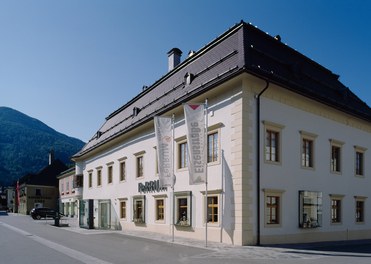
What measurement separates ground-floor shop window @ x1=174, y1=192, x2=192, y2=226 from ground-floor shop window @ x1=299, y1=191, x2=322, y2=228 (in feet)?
18.4

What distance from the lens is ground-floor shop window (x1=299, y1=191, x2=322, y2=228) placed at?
62.3 feet

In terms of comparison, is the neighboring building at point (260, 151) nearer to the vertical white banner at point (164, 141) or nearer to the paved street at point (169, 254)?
the vertical white banner at point (164, 141)

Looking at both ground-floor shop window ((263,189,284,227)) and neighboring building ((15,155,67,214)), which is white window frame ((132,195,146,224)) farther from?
neighboring building ((15,155,67,214))

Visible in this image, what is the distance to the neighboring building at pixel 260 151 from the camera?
17.3m

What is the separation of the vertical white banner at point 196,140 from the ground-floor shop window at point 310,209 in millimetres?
5333

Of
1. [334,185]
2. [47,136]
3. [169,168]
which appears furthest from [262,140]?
[47,136]

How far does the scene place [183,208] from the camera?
21.0 meters

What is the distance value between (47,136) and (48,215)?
426 feet

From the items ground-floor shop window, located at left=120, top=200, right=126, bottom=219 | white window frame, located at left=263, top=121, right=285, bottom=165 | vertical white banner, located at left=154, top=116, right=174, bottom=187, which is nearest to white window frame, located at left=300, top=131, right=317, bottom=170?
white window frame, located at left=263, top=121, right=285, bottom=165

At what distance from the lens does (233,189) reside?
678 inches

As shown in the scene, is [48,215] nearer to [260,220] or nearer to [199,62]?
[199,62]

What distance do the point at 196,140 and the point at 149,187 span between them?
8077mm

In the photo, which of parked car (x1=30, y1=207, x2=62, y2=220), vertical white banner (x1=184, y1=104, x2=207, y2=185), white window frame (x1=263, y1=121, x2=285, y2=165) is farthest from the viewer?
parked car (x1=30, y1=207, x2=62, y2=220)

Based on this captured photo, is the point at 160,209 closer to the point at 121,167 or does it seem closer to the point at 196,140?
the point at 196,140
